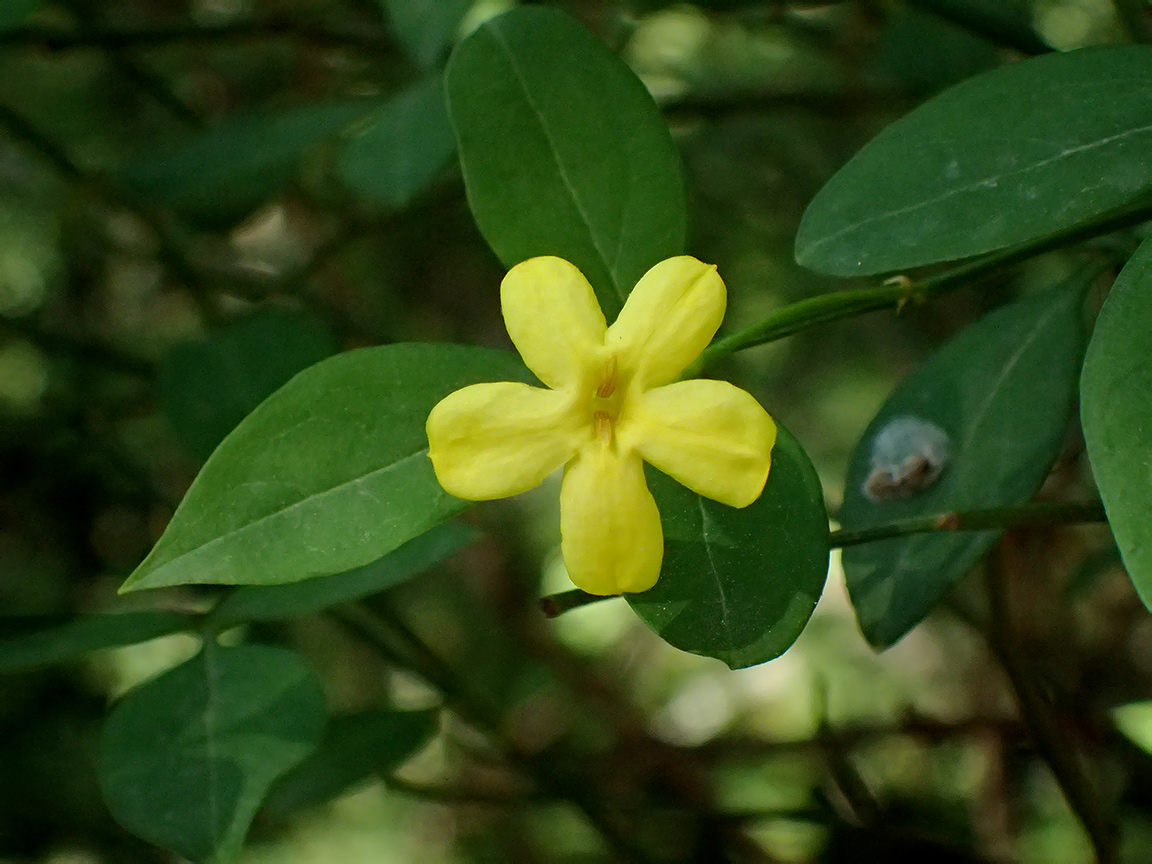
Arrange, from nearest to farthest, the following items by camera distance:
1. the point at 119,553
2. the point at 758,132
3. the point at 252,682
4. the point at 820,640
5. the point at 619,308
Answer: the point at 619,308, the point at 252,682, the point at 119,553, the point at 820,640, the point at 758,132

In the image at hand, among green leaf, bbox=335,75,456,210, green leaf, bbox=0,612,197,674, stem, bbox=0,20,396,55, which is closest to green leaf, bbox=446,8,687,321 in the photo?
green leaf, bbox=335,75,456,210

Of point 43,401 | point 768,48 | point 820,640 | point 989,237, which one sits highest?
point 768,48

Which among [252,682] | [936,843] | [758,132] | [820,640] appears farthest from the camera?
[758,132]

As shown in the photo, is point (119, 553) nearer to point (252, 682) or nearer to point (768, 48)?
point (252, 682)

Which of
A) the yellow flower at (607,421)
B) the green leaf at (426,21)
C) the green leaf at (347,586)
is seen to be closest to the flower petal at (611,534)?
the yellow flower at (607,421)

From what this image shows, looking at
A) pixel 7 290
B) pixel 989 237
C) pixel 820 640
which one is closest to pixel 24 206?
pixel 7 290

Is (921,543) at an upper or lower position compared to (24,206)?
lower

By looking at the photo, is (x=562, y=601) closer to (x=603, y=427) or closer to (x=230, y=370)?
(x=603, y=427)
